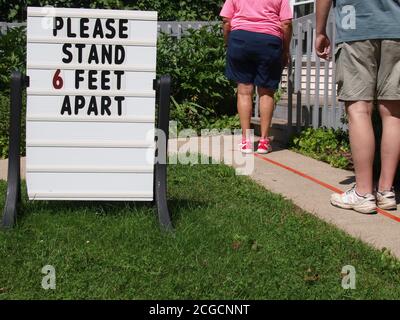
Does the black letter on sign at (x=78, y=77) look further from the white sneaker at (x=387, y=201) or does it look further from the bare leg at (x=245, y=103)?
the bare leg at (x=245, y=103)

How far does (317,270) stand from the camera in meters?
3.14

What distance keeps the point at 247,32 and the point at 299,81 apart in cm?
138

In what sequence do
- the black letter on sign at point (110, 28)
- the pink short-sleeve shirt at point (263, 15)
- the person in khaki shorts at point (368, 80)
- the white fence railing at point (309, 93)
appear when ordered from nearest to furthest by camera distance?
the black letter on sign at point (110, 28)
the person in khaki shorts at point (368, 80)
the pink short-sleeve shirt at point (263, 15)
the white fence railing at point (309, 93)

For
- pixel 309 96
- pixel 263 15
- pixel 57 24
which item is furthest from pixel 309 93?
pixel 57 24

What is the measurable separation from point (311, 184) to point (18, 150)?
2.35m

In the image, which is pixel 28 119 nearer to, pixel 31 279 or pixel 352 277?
pixel 31 279

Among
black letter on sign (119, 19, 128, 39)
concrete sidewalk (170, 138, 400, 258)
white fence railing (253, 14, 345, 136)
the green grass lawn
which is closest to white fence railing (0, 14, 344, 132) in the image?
white fence railing (253, 14, 345, 136)

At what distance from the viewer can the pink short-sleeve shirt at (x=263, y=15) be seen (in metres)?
Result: 6.06

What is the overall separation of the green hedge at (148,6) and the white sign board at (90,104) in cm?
767

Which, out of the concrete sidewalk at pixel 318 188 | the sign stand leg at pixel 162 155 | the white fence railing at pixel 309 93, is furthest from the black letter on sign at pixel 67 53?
the white fence railing at pixel 309 93

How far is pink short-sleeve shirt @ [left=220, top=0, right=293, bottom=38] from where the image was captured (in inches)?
239

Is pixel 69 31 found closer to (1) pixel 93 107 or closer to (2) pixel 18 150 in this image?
(1) pixel 93 107

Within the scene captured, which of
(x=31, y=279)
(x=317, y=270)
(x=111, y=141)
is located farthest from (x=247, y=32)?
(x=31, y=279)

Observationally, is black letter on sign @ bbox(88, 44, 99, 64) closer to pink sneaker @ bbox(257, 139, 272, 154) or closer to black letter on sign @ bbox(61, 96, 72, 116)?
black letter on sign @ bbox(61, 96, 72, 116)
